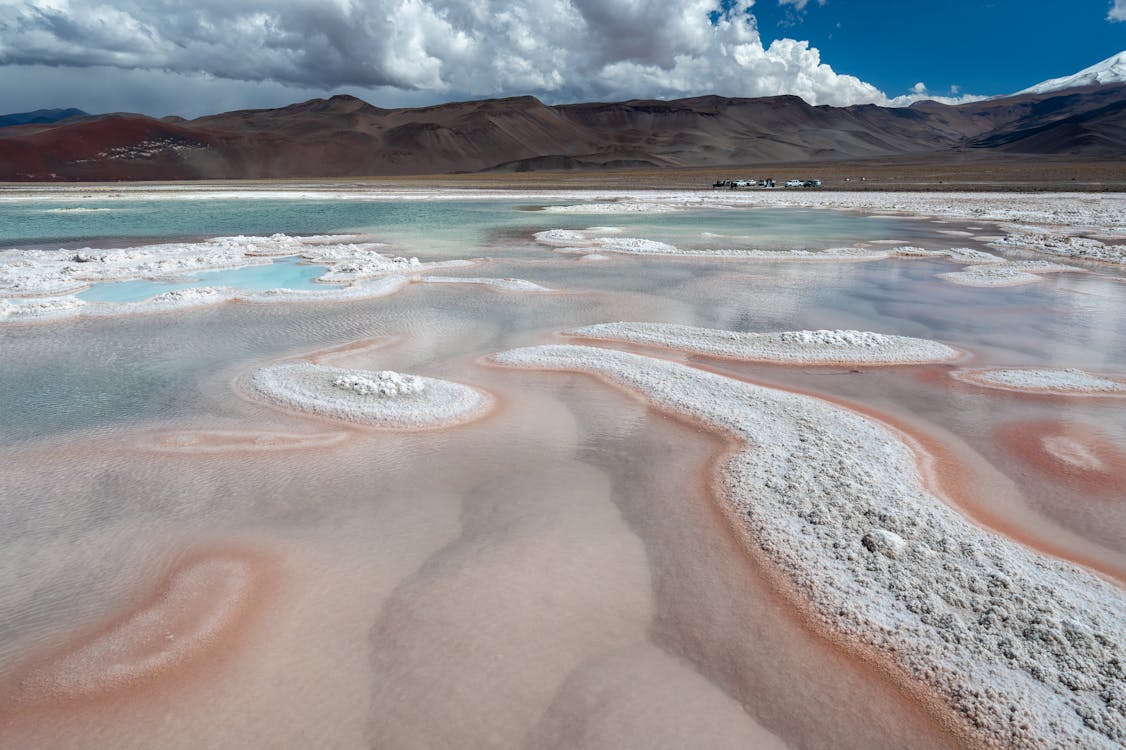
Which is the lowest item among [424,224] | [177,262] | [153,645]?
[153,645]

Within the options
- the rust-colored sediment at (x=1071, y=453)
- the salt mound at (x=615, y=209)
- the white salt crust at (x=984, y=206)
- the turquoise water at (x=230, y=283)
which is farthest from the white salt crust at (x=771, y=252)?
the salt mound at (x=615, y=209)

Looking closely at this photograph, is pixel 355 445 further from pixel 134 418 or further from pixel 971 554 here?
pixel 971 554

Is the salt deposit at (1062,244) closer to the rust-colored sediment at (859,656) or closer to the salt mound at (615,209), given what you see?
the salt mound at (615,209)

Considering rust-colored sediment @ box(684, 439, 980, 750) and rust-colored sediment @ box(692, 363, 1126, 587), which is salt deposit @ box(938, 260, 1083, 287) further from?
rust-colored sediment @ box(684, 439, 980, 750)

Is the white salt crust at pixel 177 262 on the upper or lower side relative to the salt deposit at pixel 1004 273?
lower

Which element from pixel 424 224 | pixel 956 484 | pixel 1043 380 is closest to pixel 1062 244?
pixel 1043 380

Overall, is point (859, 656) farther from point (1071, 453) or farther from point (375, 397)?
point (375, 397)
